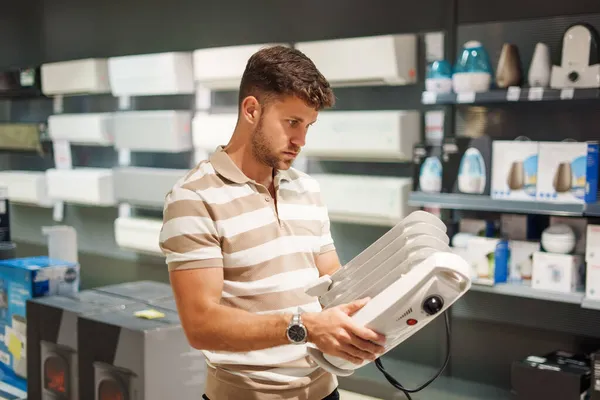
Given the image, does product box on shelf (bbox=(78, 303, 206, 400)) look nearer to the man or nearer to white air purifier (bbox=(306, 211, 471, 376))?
the man

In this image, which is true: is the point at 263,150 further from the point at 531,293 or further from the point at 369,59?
the point at 369,59

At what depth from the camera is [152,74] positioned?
193 inches

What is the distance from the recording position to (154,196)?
4906mm

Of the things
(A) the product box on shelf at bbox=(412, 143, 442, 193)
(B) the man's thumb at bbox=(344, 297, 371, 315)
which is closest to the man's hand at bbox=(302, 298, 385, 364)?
(B) the man's thumb at bbox=(344, 297, 371, 315)

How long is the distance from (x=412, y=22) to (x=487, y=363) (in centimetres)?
186

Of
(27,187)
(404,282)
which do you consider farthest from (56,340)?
(27,187)

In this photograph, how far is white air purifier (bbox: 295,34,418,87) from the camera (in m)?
3.71

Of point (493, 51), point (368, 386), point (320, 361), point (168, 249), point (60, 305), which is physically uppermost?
point (493, 51)

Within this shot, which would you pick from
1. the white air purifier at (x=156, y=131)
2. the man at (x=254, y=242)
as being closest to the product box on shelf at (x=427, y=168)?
the white air purifier at (x=156, y=131)

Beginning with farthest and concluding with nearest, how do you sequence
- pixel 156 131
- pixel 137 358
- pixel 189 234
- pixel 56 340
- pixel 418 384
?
pixel 156 131 → pixel 418 384 → pixel 56 340 → pixel 137 358 → pixel 189 234

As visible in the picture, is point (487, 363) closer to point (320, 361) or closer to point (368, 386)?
point (368, 386)

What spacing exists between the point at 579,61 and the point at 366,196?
1254mm

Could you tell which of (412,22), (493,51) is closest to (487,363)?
Result: (493,51)

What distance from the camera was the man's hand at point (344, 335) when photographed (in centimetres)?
131
